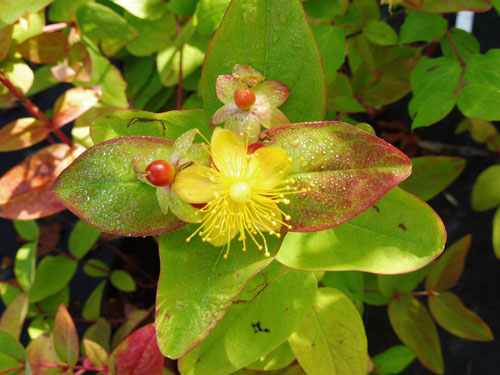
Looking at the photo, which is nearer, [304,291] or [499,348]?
[304,291]

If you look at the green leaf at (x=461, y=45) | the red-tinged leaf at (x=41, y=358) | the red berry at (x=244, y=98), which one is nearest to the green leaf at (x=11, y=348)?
the red-tinged leaf at (x=41, y=358)

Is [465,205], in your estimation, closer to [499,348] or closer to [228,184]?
[499,348]

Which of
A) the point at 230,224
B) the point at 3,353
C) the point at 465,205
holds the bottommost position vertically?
the point at 465,205

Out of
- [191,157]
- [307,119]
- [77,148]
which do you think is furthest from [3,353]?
[307,119]

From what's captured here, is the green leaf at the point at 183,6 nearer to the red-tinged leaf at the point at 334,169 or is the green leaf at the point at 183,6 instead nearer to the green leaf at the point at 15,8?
the green leaf at the point at 15,8

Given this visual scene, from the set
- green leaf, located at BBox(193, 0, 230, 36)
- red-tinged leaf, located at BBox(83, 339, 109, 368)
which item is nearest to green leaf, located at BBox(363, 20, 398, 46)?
green leaf, located at BBox(193, 0, 230, 36)

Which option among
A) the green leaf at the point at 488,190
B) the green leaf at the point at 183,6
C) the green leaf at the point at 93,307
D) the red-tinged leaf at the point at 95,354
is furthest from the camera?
the green leaf at the point at 93,307

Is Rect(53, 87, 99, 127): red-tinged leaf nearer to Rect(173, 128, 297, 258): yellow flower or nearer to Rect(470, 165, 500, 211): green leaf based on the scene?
Rect(173, 128, 297, 258): yellow flower
